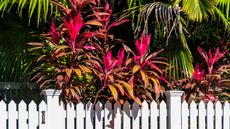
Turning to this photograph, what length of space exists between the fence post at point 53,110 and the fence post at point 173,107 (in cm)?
120

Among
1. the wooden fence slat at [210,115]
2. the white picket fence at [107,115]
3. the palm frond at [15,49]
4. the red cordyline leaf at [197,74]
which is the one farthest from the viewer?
the palm frond at [15,49]

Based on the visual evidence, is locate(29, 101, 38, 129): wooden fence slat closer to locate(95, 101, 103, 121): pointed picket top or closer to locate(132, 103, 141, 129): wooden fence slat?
locate(95, 101, 103, 121): pointed picket top

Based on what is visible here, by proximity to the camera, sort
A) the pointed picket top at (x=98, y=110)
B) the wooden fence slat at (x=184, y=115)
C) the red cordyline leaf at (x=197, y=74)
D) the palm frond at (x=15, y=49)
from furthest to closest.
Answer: the palm frond at (x=15, y=49) → the red cordyline leaf at (x=197, y=74) → the wooden fence slat at (x=184, y=115) → the pointed picket top at (x=98, y=110)

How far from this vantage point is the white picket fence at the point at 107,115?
459cm

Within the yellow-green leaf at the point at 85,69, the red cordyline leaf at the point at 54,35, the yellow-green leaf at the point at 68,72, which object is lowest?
the yellow-green leaf at the point at 68,72

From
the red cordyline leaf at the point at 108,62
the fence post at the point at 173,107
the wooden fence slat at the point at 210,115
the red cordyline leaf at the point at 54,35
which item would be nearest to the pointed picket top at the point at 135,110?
the fence post at the point at 173,107

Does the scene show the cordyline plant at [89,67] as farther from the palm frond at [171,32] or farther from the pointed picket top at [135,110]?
the palm frond at [171,32]

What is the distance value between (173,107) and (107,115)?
2.44 ft

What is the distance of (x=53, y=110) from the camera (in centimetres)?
459

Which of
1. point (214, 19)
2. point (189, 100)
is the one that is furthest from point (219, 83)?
point (214, 19)

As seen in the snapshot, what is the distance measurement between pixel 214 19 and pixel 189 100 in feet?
3.83

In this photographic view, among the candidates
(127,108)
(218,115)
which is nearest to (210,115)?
(218,115)

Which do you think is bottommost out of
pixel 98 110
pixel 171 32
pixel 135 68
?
pixel 98 110

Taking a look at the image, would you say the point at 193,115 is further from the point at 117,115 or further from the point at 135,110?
the point at 117,115
